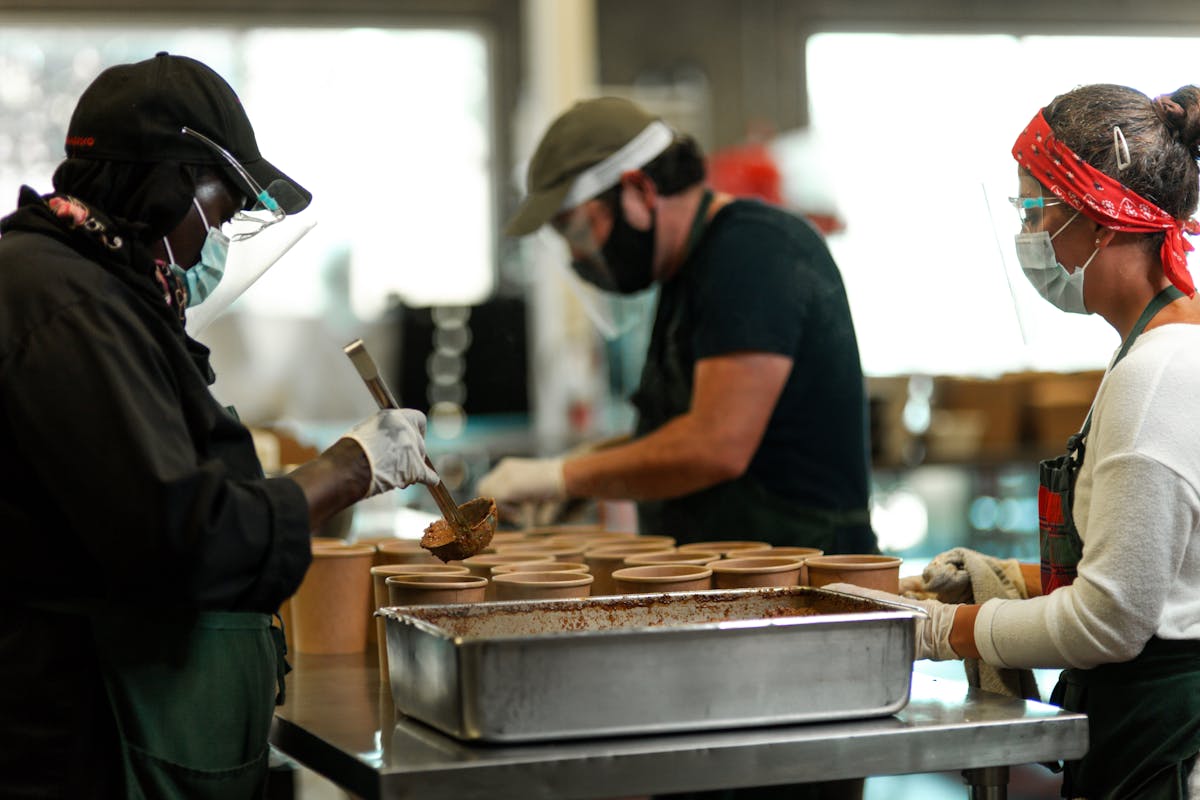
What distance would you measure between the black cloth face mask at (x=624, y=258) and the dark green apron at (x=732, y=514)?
0.30ft

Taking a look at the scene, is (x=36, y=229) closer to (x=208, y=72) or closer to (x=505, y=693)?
(x=208, y=72)

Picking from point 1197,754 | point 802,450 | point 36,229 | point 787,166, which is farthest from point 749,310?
point 787,166

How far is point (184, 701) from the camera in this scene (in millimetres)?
1574

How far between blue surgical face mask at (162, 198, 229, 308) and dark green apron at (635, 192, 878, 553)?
47.7 inches

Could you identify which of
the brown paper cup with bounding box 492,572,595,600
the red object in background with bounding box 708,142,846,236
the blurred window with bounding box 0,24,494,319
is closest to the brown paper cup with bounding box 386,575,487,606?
the brown paper cup with bounding box 492,572,595,600

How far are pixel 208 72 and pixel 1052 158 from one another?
107cm

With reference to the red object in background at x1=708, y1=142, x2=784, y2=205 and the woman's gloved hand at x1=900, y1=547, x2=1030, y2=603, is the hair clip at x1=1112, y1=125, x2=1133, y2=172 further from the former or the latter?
the red object in background at x1=708, y1=142, x2=784, y2=205

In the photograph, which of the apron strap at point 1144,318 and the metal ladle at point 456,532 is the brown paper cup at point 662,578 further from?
A: the apron strap at point 1144,318

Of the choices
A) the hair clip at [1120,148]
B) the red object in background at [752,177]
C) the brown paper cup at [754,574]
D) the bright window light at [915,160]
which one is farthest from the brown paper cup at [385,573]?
the bright window light at [915,160]

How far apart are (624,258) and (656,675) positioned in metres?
1.58

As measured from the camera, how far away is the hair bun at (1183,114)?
1.79 meters

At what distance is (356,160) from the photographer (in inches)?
302

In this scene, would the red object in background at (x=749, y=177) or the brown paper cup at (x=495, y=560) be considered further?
the red object in background at (x=749, y=177)

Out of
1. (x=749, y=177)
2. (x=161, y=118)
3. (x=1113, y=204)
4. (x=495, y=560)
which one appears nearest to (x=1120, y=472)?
(x=1113, y=204)
